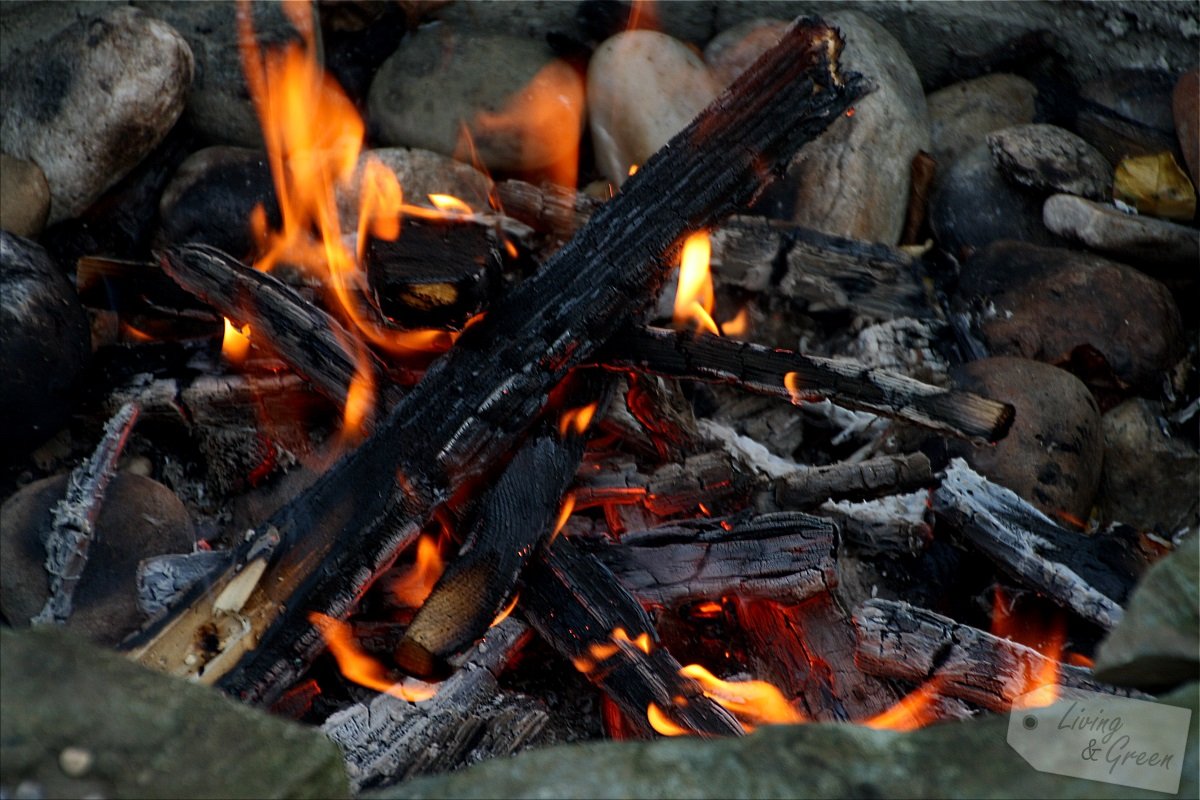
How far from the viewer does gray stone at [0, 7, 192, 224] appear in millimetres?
3230

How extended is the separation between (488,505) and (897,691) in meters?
Answer: 1.00

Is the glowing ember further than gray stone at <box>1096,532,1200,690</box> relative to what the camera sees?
Yes

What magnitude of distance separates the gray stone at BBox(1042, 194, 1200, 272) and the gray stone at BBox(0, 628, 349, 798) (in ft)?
9.94

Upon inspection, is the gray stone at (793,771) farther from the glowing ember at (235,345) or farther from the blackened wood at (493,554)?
the glowing ember at (235,345)

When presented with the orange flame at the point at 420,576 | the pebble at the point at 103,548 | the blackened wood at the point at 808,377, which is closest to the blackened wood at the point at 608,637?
the orange flame at the point at 420,576

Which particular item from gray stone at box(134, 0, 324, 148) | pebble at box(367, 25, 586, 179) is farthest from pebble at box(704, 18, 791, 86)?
gray stone at box(134, 0, 324, 148)

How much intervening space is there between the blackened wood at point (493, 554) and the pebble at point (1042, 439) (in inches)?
46.3

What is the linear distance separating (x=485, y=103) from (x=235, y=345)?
1395 millimetres

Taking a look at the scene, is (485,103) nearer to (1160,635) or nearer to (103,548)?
(103,548)

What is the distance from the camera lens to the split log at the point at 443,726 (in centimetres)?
206

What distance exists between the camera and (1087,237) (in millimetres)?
3328

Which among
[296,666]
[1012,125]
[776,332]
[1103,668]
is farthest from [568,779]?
[1012,125]

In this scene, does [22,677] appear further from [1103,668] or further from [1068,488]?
[1068,488]

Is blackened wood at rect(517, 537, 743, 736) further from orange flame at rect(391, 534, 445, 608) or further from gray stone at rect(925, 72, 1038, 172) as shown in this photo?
gray stone at rect(925, 72, 1038, 172)
